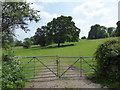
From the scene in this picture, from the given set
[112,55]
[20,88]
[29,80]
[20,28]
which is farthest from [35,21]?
[112,55]

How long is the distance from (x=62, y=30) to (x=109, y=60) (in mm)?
29297

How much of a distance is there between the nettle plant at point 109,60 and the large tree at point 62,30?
2713 centimetres

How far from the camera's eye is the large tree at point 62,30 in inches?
1280

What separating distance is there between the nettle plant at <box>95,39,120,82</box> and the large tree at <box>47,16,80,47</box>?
89.0 feet

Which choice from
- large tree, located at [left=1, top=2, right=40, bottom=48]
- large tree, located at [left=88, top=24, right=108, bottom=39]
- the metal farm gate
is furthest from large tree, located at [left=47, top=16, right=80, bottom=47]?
large tree, located at [left=88, top=24, right=108, bottom=39]

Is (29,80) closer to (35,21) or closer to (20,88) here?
(20,88)

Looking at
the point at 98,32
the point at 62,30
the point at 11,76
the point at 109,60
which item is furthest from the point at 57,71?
the point at 98,32

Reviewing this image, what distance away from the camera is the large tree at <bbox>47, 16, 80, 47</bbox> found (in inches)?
1280

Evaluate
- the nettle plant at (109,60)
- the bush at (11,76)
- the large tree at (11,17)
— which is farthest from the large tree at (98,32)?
the bush at (11,76)

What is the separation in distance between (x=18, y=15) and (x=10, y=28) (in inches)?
37.2

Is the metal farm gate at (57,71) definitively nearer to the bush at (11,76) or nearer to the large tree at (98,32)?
the bush at (11,76)

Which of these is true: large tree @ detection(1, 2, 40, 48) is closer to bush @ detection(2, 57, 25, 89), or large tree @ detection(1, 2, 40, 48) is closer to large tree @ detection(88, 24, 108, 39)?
bush @ detection(2, 57, 25, 89)

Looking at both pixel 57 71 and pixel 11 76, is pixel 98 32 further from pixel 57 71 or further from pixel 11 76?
pixel 11 76

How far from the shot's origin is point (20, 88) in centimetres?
387
